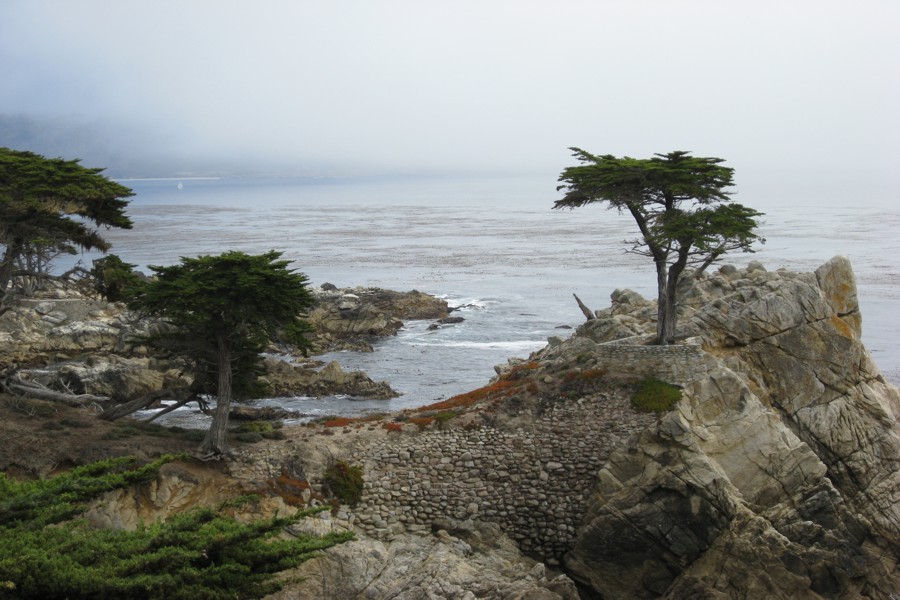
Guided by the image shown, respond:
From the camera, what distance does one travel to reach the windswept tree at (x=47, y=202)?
2325 cm

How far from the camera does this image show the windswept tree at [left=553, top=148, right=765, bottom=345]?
81.3 ft

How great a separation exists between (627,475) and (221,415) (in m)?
10.1

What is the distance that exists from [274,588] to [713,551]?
1138 centimetres

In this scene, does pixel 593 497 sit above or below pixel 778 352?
below

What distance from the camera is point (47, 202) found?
2334cm

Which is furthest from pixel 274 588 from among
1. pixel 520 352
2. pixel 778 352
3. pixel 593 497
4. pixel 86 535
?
pixel 520 352

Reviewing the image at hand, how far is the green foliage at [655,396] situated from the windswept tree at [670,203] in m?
2.49

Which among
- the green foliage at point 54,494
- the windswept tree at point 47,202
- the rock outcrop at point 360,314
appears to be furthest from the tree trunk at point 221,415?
the rock outcrop at point 360,314

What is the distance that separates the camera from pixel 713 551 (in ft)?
64.8

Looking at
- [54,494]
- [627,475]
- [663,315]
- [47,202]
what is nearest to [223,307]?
[47,202]

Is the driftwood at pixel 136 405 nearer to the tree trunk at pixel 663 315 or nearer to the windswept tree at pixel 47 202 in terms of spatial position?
the windswept tree at pixel 47 202

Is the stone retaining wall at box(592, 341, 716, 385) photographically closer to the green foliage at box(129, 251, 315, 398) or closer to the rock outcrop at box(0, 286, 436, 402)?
the green foliage at box(129, 251, 315, 398)

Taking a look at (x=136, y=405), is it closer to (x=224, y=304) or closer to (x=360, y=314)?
(x=224, y=304)

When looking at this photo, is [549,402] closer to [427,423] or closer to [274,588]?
[427,423]
